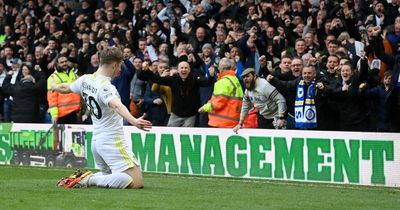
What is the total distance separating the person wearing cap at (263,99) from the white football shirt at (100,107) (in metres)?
4.59

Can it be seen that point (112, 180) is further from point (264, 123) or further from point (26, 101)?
point (26, 101)

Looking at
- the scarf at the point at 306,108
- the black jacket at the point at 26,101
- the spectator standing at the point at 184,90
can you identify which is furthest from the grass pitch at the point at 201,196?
the black jacket at the point at 26,101

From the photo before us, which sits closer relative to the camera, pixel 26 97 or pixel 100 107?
pixel 100 107

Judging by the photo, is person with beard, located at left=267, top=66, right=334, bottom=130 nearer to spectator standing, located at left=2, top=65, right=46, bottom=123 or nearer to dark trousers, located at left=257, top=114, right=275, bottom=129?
dark trousers, located at left=257, top=114, right=275, bottom=129

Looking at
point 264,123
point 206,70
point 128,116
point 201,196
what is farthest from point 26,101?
point 201,196

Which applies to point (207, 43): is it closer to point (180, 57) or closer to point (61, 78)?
point (180, 57)

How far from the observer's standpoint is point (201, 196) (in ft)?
42.3

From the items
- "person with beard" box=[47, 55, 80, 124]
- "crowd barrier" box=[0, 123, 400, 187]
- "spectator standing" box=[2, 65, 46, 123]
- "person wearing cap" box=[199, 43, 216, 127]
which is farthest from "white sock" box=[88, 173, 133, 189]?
"spectator standing" box=[2, 65, 46, 123]

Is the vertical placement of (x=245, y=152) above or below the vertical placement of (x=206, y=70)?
below

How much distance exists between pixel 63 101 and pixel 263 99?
582cm

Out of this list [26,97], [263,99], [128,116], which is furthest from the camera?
[26,97]

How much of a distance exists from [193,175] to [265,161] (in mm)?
1643

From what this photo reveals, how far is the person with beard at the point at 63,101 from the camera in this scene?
22188 mm

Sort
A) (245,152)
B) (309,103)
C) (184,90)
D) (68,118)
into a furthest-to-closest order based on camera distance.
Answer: (68,118), (184,90), (245,152), (309,103)
